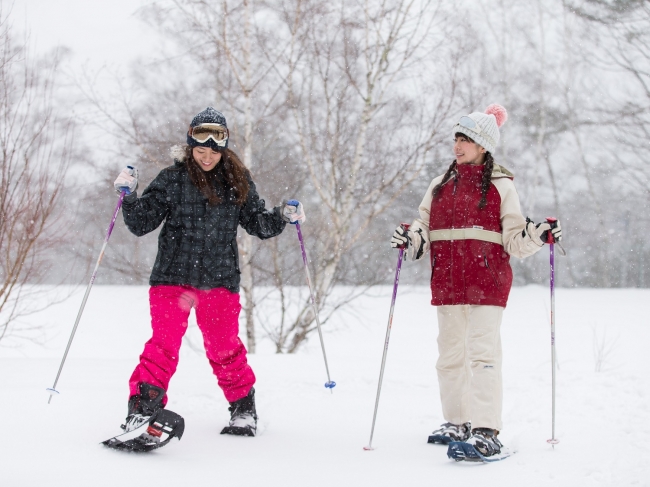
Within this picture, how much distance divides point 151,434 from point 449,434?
4.81 ft

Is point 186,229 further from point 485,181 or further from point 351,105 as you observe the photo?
point 351,105

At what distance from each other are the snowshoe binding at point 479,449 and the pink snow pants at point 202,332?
1156mm

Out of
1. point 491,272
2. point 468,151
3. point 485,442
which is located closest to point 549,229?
point 491,272

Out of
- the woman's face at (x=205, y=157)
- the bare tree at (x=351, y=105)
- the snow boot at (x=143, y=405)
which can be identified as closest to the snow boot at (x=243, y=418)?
the snow boot at (x=143, y=405)

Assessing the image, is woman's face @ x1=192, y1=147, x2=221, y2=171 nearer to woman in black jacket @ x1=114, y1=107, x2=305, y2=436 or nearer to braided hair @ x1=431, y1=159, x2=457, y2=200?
woman in black jacket @ x1=114, y1=107, x2=305, y2=436

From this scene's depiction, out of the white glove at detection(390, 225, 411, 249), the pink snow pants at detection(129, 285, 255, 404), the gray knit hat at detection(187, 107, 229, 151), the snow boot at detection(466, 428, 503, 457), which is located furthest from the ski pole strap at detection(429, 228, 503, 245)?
the gray knit hat at detection(187, 107, 229, 151)

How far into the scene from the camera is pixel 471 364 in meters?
3.16

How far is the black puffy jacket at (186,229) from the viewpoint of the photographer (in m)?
3.23

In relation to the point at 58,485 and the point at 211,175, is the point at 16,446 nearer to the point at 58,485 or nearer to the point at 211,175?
the point at 58,485

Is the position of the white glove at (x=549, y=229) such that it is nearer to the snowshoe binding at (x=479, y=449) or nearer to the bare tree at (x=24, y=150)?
the snowshoe binding at (x=479, y=449)

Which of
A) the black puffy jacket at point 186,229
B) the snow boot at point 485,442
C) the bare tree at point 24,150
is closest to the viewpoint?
the snow boot at point 485,442

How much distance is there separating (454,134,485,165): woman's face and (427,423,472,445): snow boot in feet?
4.51

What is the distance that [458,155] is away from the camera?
3.43m

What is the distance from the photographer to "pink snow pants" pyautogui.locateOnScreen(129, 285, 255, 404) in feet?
10.0
